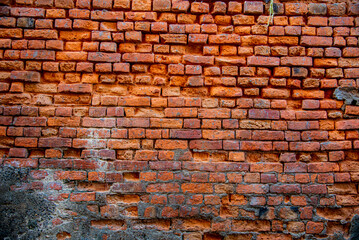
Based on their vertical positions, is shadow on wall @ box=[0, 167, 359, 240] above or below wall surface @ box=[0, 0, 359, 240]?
below

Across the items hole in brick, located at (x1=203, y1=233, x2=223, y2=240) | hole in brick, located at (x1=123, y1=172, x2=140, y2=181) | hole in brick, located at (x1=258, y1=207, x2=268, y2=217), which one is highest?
hole in brick, located at (x1=123, y1=172, x2=140, y2=181)

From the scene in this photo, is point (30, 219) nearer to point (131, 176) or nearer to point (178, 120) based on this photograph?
point (131, 176)

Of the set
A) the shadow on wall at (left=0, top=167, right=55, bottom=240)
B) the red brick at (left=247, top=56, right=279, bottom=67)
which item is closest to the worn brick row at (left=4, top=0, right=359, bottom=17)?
the red brick at (left=247, top=56, right=279, bottom=67)

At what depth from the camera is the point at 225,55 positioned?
86.1 inches

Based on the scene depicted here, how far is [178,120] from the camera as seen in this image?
215 cm

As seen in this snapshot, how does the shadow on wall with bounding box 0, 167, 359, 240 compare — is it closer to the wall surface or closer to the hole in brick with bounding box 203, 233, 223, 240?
the wall surface

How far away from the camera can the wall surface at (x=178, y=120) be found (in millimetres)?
2096

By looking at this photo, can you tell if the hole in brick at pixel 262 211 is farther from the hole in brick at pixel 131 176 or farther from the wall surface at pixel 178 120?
the hole in brick at pixel 131 176

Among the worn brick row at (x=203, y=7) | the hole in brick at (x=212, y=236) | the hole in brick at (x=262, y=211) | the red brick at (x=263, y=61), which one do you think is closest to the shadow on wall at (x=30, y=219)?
the hole in brick at (x=212, y=236)

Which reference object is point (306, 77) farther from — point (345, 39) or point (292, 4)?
point (292, 4)

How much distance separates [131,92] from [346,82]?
2161mm

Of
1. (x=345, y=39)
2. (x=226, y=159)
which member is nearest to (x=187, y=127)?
(x=226, y=159)

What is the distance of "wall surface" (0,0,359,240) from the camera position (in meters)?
2.10

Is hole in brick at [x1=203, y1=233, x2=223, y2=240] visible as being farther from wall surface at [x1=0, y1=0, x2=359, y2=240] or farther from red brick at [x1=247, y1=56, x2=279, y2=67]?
red brick at [x1=247, y1=56, x2=279, y2=67]
